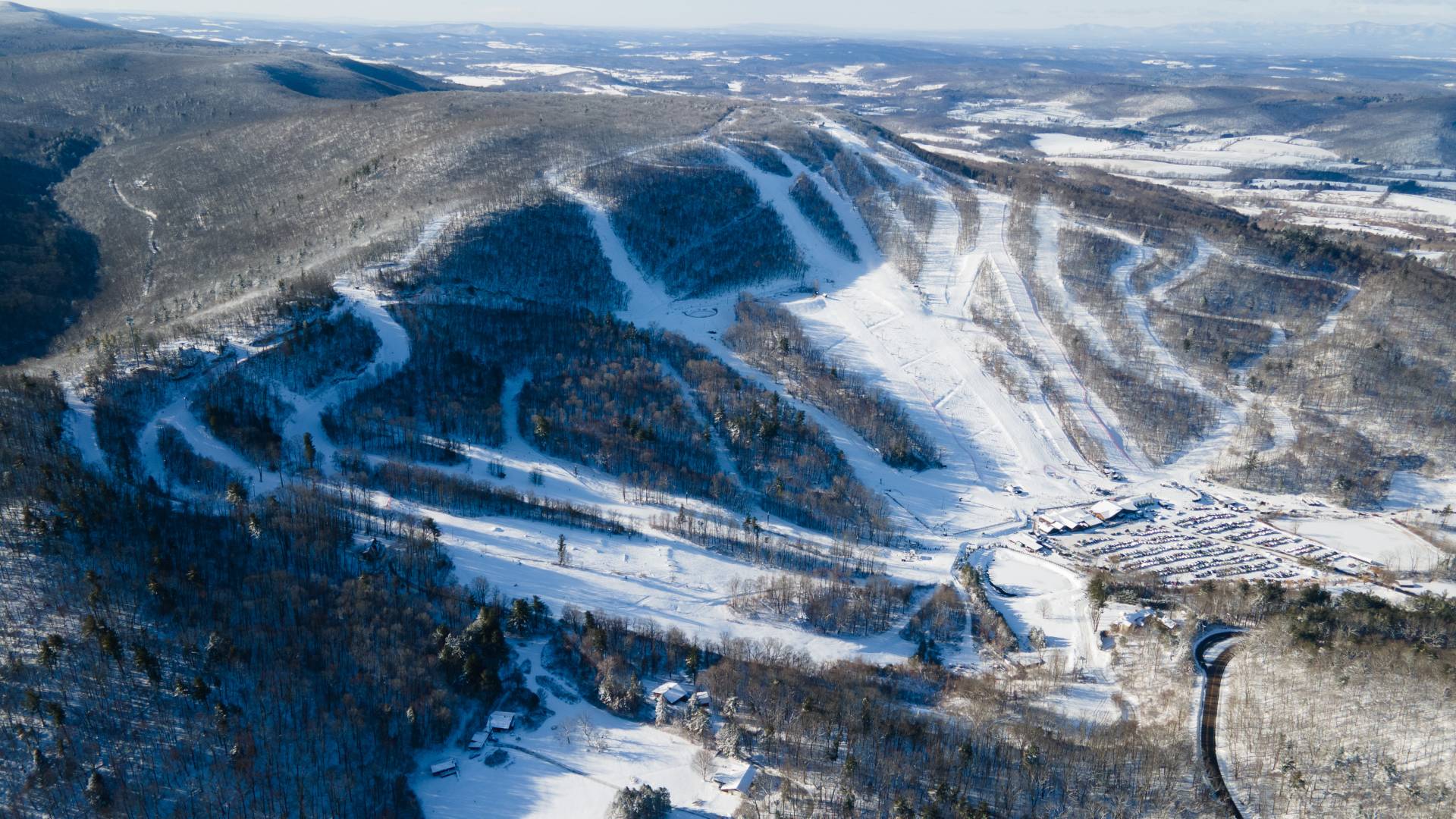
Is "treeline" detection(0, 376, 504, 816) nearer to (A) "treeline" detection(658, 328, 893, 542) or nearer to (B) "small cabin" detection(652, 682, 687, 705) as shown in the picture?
(B) "small cabin" detection(652, 682, 687, 705)

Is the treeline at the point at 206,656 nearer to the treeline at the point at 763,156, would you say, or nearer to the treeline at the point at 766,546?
the treeline at the point at 766,546

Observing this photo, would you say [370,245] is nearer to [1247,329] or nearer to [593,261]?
[593,261]

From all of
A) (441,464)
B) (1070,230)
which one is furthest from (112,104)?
(1070,230)

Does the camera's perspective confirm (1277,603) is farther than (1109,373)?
No

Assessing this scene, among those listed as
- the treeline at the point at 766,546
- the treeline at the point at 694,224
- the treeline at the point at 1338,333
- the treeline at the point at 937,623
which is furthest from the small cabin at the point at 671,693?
the treeline at the point at 694,224

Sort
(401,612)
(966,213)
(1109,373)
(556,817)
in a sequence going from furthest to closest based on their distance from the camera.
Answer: (966,213)
(1109,373)
(401,612)
(556,817)

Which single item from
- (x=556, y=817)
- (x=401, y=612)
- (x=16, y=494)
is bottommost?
(x=556, y=817)

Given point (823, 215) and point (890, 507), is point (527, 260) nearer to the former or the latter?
point (890, 507)

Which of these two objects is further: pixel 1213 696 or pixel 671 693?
pixel 1213 696

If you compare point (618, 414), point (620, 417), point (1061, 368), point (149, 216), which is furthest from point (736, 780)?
point (149, 216)
